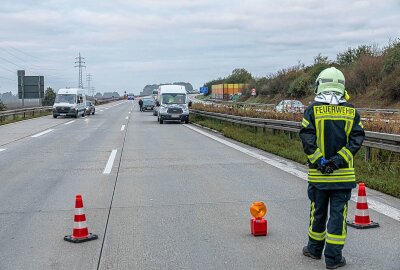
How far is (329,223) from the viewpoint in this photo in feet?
16.7

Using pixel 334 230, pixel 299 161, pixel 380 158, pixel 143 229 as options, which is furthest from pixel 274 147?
pixel 334 230

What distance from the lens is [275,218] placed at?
7.09 meters

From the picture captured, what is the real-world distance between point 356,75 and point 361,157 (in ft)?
114

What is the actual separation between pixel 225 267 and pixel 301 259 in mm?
837

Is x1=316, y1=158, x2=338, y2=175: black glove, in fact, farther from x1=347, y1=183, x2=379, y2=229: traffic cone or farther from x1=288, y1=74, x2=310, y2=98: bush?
x1=288, y1=74, x2=310, y2=98: bush

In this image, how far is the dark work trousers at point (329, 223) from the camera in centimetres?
501

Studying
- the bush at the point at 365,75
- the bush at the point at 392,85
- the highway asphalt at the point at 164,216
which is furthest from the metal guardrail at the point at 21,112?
the bush at the point at 365,75

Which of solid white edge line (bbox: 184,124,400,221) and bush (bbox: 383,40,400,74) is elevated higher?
bush (bbox: 383,40,400,74)

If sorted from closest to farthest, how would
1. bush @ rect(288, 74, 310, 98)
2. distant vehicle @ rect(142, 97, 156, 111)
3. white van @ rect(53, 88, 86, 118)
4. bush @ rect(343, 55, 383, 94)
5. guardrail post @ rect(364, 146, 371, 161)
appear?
1. guardrail post @ rect(364, 146, 371, 161)
2. white van @ rect(53, 88, 86, 118)
3. bush @ rect(343, 55, 383, 94)
4. bush @ rect(288, 74, 310, 98)
5. distant vehicle @ rect(142, 97, 156, 111)

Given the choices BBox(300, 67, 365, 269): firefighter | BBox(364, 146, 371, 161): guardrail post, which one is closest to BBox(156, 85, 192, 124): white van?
BBox(364, 146, 371, 161): guardrail post

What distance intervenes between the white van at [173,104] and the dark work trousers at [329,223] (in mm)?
26781

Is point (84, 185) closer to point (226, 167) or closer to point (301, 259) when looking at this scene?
point (226, 167)

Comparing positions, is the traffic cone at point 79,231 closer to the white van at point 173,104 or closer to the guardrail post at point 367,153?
the guardrail post at point 367,153

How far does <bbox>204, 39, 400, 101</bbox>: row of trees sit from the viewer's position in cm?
3984
